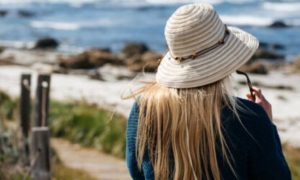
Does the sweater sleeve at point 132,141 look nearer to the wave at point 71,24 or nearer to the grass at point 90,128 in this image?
the grass at point 90,128

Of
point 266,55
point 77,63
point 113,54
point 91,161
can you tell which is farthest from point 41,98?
point 113,54

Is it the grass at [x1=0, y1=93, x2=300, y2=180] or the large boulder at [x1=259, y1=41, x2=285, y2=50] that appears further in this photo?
the large boulder at [x1=259, y1=41, x2=285, y2=50]

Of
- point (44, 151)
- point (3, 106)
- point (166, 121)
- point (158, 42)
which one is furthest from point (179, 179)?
point (158, 42)

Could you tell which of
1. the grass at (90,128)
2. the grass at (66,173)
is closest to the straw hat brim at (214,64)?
the grass at (66,173)

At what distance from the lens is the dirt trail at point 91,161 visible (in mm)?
11258

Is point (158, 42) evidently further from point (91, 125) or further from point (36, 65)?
point (91, 125)

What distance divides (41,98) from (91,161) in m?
2.15

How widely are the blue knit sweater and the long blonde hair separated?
0.09 feet

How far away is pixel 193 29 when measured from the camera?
3.13m

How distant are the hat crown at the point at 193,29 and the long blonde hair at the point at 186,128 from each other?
147 mm

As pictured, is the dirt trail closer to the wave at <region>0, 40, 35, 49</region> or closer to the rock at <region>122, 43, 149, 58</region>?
the rock at <region>122, 43, 149, 58</region>

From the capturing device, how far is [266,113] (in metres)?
3.05

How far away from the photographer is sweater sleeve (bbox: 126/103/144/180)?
3.22 meters

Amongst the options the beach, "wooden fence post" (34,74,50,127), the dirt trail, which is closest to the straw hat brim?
the beach
